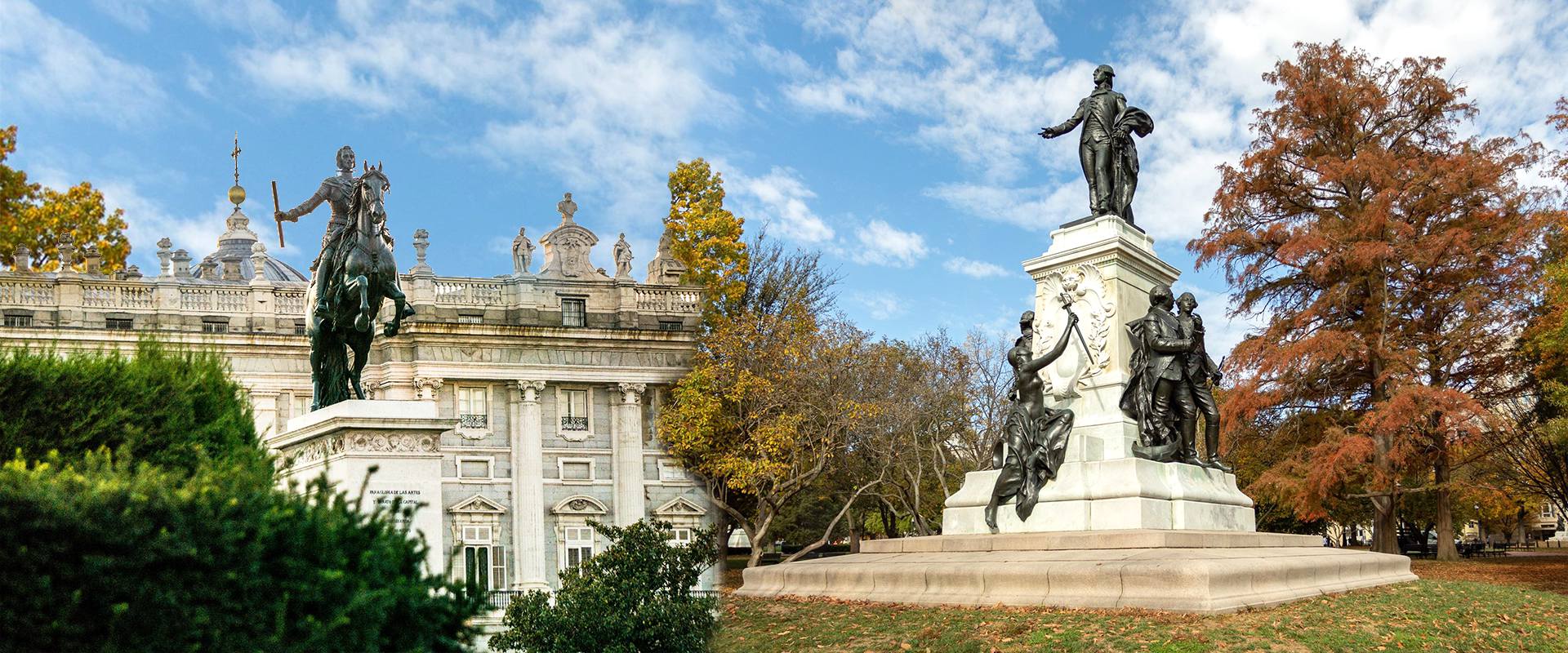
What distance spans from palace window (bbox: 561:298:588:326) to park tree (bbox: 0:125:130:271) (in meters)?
14.2

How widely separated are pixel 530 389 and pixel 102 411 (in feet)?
98.7

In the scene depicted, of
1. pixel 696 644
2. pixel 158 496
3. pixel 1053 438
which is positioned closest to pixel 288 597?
pixel 158 496

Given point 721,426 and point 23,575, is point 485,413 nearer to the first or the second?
point 721,426

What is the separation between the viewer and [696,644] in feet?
37.4

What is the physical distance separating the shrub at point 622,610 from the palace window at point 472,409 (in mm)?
29821

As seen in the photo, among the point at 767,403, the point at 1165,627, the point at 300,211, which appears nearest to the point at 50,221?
the point at 767,403

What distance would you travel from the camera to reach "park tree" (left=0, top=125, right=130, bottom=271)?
125 feet

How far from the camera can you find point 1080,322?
16109mm

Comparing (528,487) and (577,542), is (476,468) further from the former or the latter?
(577,542)

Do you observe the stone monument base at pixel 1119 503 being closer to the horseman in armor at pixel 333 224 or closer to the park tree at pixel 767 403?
A: the horseman in armor at pixel 333 224

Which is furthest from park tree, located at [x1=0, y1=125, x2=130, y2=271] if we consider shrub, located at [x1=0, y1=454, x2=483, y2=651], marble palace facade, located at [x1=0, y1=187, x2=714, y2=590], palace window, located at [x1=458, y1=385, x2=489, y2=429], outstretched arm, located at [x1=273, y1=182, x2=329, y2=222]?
shrub, located at [x1=0, y1=454, x2=483, y2=651]

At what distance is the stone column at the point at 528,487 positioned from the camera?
134 ft

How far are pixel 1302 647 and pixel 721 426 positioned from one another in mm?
28572

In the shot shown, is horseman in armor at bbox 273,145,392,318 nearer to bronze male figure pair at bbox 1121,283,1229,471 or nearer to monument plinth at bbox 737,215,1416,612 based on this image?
monument plinth at bbox 737,215,1416,612
